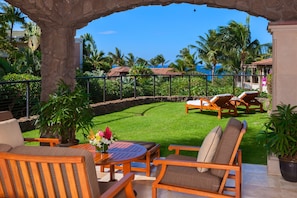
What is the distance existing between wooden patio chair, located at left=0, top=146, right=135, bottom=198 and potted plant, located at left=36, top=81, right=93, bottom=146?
2.35 meters

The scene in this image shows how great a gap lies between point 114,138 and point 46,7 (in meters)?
2.63

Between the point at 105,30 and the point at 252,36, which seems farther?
the point at 105,30

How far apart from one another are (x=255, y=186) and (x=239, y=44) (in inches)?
1138

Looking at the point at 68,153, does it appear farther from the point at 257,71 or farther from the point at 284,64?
the point at 257,71

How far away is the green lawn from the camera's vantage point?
6.37 meters

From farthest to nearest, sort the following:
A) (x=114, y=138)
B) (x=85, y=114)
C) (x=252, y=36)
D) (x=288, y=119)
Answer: (x=252, y=36) < (x=85, y=114) < (x=288, y=119) < (x=114, y=138)

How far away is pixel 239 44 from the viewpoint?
31.3 metres

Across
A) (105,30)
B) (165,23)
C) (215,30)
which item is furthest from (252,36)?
(105,30)

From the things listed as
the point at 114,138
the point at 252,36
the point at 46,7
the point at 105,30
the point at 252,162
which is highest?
the point at 105,30

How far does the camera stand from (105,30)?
5756cm

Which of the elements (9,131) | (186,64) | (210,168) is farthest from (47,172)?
(186,64)

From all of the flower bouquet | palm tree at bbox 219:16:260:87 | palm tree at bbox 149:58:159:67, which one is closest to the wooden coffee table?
the flower bouquet

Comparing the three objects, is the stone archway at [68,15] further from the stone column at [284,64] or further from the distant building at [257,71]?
the distant building at [257,71]

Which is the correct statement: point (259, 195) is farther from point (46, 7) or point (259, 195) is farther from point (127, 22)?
point (127, 22)
